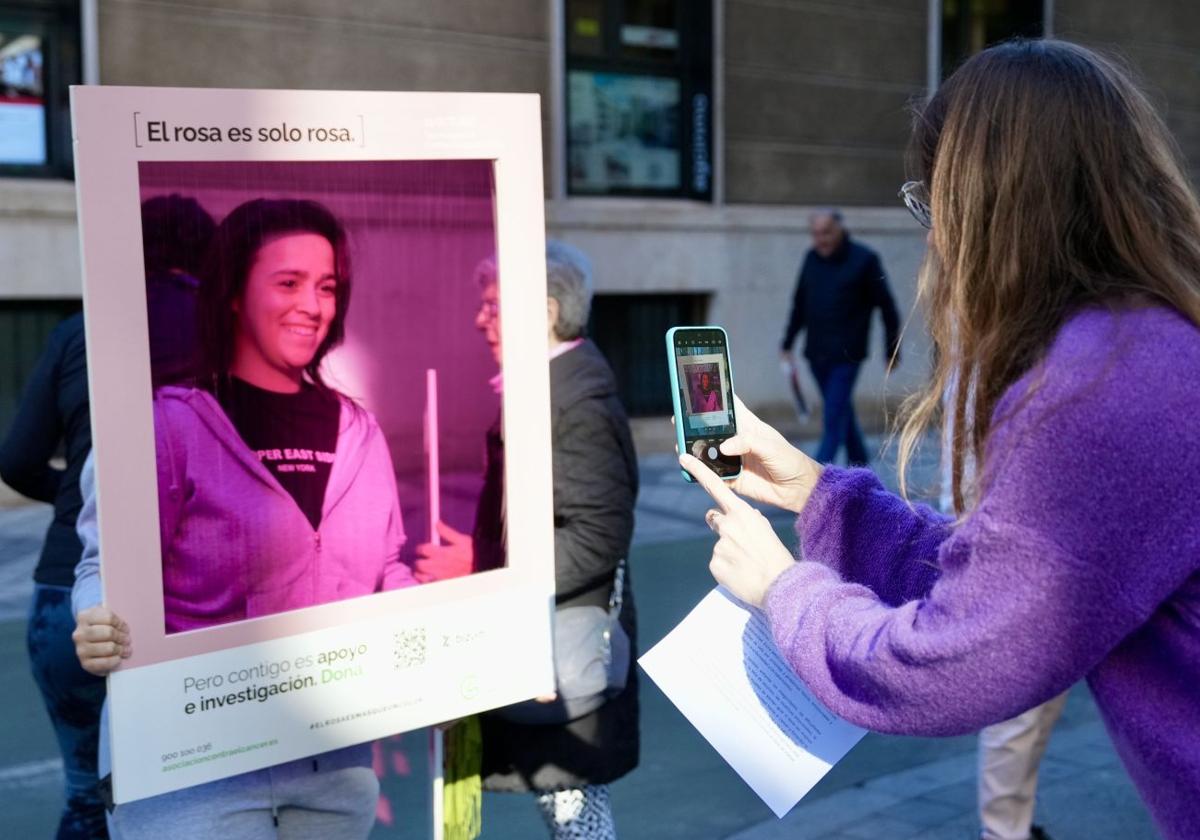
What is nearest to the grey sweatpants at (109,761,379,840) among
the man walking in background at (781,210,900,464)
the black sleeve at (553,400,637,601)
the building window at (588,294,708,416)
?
the black sleeve at (553,400,637,601)

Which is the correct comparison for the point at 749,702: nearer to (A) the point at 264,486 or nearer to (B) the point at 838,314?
(A) the point at 264,486

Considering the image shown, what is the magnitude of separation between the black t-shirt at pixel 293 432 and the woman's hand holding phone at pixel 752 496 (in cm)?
71

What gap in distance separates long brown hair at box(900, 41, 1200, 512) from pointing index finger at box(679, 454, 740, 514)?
0.35 metres

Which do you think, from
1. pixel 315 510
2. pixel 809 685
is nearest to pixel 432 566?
pixel 315 510

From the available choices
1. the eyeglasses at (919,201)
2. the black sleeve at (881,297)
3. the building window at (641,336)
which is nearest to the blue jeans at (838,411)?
the black sleeve at (881,297)

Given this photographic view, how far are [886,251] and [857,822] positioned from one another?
11.9m

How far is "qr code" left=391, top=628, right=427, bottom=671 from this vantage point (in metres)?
2.49

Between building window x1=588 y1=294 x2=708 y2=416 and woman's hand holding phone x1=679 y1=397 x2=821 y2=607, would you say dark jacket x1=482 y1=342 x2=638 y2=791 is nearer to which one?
woman's hand holding phone x1=679 y1=397 x2=821 y2=607

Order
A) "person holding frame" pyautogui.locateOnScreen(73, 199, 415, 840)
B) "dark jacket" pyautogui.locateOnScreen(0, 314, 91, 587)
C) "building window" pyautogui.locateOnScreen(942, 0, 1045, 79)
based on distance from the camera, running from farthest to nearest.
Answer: "building window" pyautogui.locateOnScreen(942, 0, 1045, 79) < "dark jacket" pyautogui.locateOnScreen(0, 314, 91, 587) < "person holding frame" pyautogui.locateOnScreen(73, 199, 415, 840)

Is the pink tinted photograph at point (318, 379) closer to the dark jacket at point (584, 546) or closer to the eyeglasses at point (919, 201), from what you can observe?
the dark jacket at point (584, 546)

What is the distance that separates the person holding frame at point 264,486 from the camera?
7.52ft

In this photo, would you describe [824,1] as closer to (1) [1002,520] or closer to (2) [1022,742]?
(2) [1022,742]

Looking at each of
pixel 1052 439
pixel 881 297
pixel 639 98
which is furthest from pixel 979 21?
pixel 1052 439

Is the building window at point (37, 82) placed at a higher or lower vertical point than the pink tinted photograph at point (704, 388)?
higher
